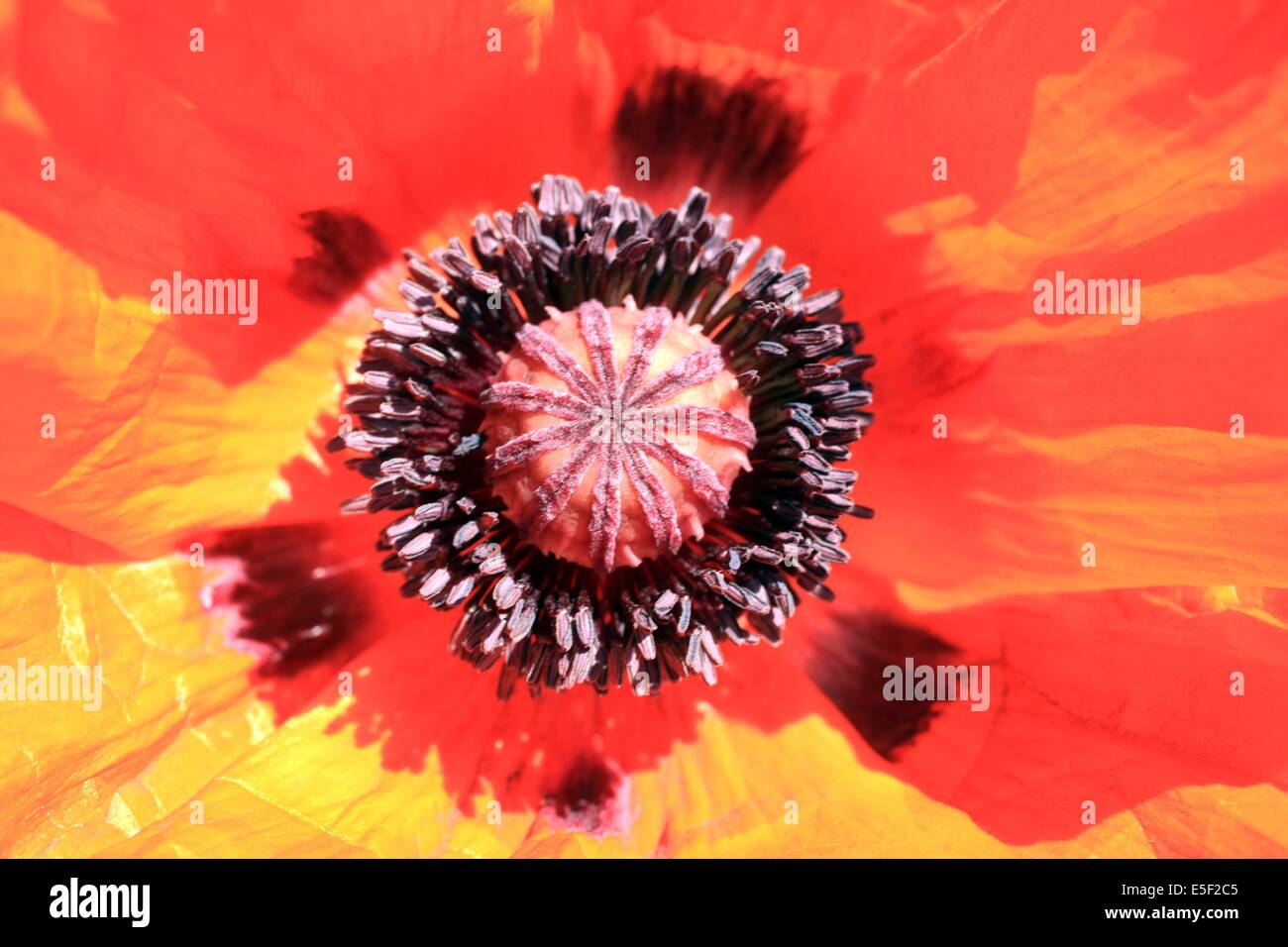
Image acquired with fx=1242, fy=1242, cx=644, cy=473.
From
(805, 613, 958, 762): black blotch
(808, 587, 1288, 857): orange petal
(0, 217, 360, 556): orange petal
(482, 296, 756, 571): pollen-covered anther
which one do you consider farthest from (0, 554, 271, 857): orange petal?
(808, 587, 1288, 857): orange petal

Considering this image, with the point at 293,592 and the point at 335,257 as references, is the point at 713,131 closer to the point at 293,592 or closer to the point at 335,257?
the point at 335,257

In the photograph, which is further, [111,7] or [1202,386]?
[1202,386]

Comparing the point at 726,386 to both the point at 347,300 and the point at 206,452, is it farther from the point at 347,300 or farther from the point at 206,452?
the point at 206,452

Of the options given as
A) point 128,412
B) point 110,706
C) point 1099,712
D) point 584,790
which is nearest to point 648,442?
point 584,790

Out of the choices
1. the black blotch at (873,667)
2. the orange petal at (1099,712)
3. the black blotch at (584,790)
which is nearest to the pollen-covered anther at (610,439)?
the black blotch at (584,790)

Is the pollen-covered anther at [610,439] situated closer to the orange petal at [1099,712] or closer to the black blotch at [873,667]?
the black blotch at [873,667]

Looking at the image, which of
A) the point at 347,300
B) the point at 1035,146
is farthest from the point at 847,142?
the point at 347,300
